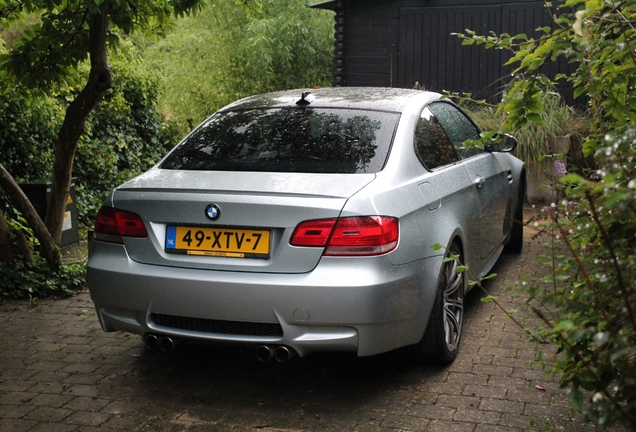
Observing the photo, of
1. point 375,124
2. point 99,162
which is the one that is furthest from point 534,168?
point 375,124

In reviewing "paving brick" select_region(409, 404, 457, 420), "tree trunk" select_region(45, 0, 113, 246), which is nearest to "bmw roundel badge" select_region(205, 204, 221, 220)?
"paving brick" select_region(409, 404, 457, 420)

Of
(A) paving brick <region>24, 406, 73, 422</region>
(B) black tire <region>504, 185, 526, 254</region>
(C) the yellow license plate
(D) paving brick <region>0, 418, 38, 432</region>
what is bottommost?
(B) black tire <region>504, 185, 526, 254</region>

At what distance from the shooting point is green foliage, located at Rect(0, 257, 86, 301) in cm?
624

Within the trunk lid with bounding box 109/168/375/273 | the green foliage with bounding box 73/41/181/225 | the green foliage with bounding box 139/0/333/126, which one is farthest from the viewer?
the green foliage with bounding box 139/0/333/126

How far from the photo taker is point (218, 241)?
383 centimetres

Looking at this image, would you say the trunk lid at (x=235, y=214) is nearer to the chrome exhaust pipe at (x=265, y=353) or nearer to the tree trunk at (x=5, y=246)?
the chrome exhaust pipe at (x=265, y=353)

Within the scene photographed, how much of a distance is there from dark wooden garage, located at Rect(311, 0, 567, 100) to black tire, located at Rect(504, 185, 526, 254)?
7245mm

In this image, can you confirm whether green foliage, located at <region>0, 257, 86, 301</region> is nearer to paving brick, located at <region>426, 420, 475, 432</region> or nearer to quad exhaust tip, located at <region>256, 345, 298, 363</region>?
quad exhaust tip, located at <region>256, 345, 298, 363</region>

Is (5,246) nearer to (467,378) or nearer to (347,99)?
(347,99)

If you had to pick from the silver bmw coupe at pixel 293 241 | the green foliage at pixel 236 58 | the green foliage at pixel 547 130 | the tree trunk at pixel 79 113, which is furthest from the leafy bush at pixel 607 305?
the green foliage at pixel 236 58

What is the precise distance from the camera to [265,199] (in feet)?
12.4

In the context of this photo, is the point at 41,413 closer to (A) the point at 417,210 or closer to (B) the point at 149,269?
(B) the point at 149,269

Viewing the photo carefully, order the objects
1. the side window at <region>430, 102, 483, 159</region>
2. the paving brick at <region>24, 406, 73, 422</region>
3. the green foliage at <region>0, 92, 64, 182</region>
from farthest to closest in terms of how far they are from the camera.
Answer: the green foliage at <region>0, 92, 64, 182</region>
the side window at <region>430, 102, 483, 159</region>
the paving brick at <region>24, 406, 73, 422</region>

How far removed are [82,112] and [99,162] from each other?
3.90 meters
